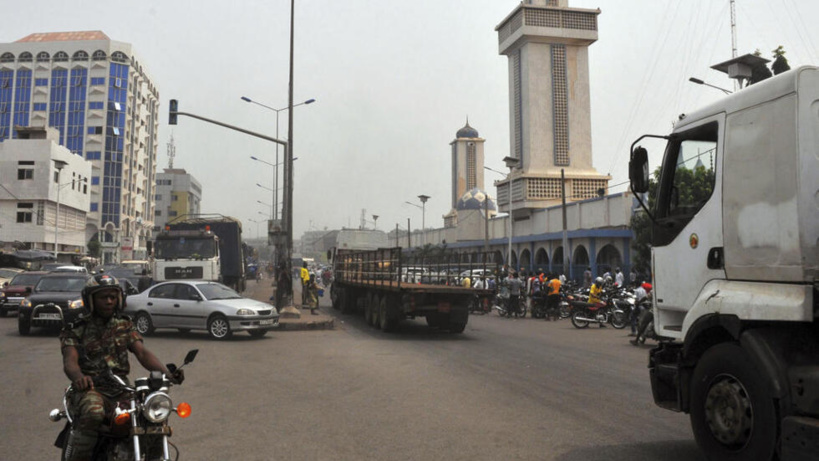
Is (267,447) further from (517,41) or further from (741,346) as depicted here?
(517,41)

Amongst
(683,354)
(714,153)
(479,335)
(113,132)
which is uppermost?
(113,132)

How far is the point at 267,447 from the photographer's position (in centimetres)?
544

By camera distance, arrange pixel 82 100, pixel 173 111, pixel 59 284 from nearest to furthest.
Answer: pixel 59 284, pixel 173 111, pixel 82 100

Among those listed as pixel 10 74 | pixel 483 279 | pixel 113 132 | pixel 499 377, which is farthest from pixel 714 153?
pixel 10 74

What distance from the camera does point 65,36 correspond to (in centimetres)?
9419

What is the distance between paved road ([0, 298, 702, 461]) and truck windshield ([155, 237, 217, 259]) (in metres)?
9.10

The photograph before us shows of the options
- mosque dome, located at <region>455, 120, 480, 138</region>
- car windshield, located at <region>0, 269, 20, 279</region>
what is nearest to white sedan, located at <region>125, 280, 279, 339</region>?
car windshield, located at <region>0, 269, 20, 279</region>

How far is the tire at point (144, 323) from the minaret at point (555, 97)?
48359 millimetres

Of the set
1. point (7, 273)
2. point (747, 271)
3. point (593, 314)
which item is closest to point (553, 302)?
point (593, 314)

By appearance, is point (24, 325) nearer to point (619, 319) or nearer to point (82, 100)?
point (619, 319)

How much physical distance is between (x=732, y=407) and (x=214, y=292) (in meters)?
12.8

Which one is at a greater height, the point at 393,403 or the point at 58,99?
the point at 58,99

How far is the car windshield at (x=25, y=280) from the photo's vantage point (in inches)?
774

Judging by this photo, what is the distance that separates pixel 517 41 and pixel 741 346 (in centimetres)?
6223
